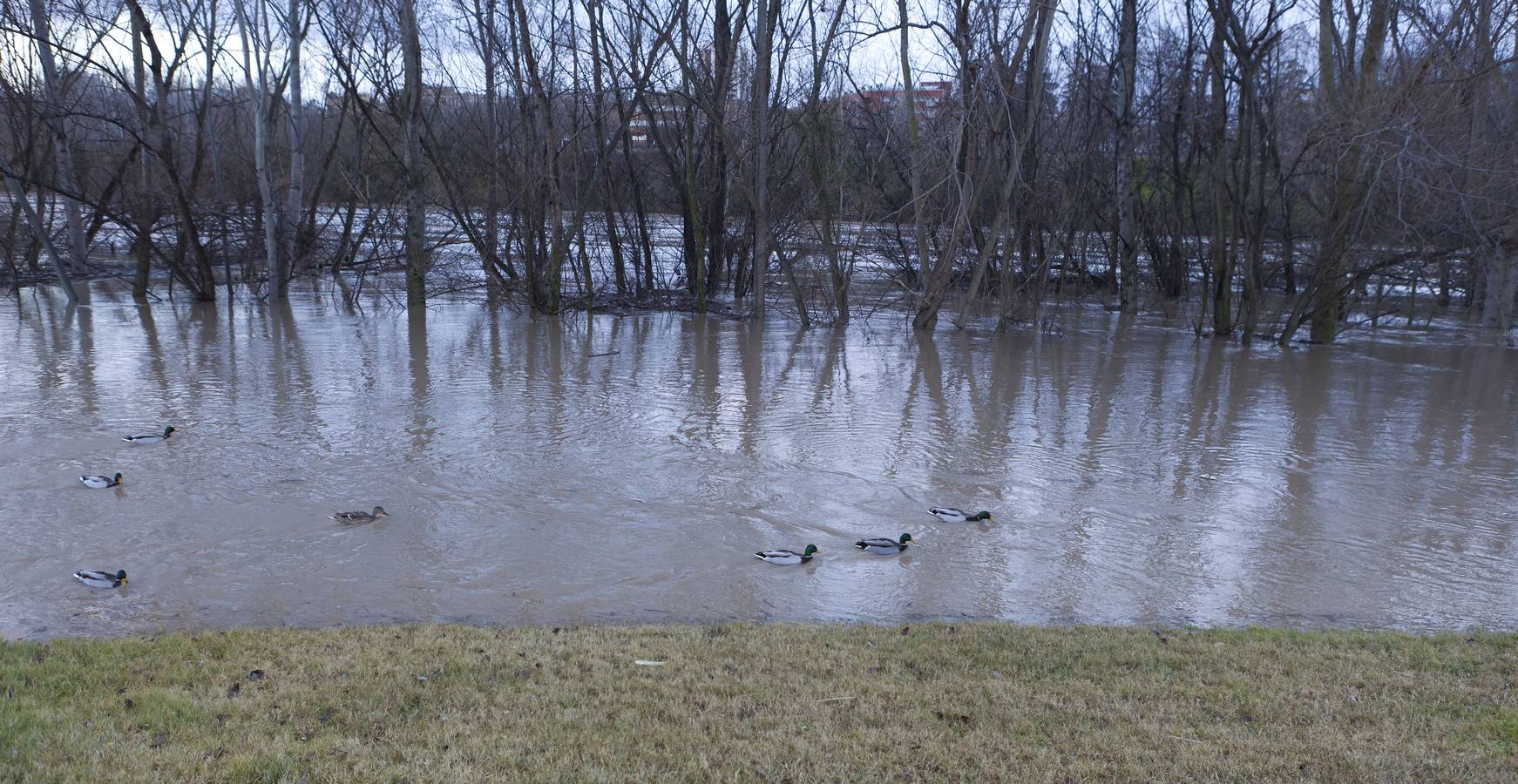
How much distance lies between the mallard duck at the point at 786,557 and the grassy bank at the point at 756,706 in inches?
52.8

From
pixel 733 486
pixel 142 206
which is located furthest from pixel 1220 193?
pixel 142 206

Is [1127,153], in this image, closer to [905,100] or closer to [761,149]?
[905,100]

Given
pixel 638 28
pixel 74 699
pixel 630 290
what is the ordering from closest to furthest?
pixel 74 699, pixel 638 28, pixel 630 290

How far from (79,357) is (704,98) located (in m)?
10.1

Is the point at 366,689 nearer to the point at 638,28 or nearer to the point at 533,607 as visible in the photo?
the point at 533,607

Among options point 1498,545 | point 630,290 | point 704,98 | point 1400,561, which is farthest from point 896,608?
point 630,290

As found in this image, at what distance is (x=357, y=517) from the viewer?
7.62 meters

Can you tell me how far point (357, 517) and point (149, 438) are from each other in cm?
321

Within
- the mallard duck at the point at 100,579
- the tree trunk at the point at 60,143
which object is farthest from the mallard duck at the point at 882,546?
the tree trunk at the point at 60,143

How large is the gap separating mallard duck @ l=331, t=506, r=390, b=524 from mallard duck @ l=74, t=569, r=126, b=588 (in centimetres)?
150

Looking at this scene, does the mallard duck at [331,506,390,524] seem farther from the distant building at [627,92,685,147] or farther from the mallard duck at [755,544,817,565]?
the distant building at [627,92,685,147]

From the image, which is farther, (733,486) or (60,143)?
(60,143)

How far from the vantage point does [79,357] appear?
14.0m

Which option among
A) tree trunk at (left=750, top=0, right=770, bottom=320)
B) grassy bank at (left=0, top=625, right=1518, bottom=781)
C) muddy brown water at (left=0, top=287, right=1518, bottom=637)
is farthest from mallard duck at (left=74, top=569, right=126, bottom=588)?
tree trunk at (left=750, top=0, right=770, bottom=320)
